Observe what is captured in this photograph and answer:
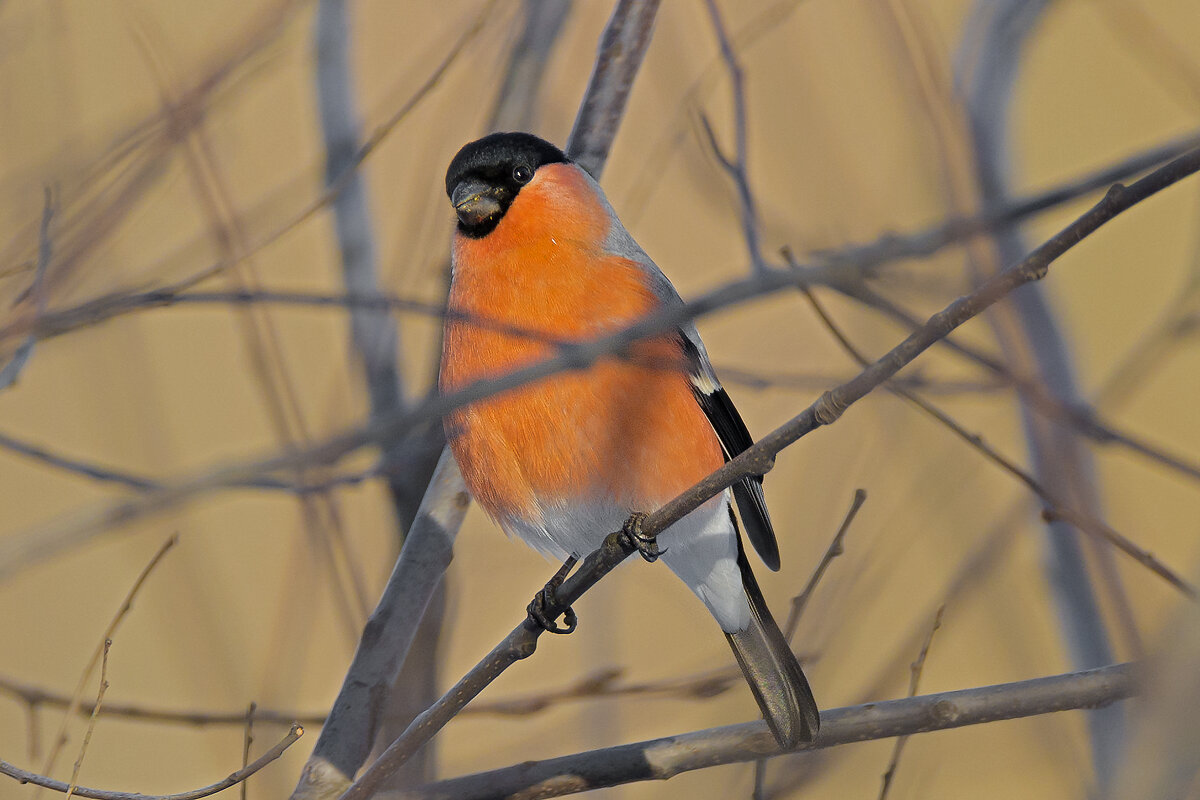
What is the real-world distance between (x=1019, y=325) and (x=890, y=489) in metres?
0.97

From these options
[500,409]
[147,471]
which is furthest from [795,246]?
[147,471]

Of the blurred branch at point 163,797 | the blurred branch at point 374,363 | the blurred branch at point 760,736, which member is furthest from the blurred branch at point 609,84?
the blurred branch at point 163,797

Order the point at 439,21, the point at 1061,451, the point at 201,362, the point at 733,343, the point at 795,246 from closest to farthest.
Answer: the point at 1061,451 → the point at 795,246 → the point at 439,21 → the point at 733,343 → the point at 201,362

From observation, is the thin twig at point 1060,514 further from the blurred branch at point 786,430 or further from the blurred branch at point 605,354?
the blurred branch at point 605,354

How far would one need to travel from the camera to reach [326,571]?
6.81 feet

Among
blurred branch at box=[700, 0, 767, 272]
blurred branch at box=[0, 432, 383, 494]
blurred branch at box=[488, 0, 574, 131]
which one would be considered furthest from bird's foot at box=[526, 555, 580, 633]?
blurred branch at box=[488, 0, 574, 131]

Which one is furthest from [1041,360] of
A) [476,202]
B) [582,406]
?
[476,202]

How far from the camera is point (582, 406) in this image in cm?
230

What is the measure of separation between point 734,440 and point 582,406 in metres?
0.50

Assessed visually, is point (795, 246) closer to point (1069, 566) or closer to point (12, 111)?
point (1069, 566)

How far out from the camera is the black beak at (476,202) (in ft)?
8.71

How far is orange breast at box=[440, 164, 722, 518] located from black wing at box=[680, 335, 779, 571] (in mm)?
48

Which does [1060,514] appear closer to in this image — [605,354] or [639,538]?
[639,538]

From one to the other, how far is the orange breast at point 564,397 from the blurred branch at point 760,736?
716 millimetres
